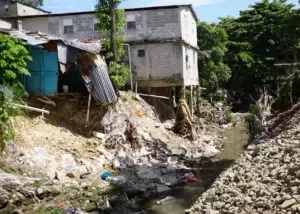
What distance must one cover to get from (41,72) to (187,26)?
416 inches

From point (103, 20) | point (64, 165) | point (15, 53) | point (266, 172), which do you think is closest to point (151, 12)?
point (103, 20)

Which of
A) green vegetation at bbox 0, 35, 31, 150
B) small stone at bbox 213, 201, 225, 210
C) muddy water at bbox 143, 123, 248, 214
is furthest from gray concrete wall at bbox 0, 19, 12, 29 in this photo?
small stone at bbox 213, 201, 225, 210

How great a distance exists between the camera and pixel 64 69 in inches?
682

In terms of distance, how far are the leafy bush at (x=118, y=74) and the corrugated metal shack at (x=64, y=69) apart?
5.50 ft

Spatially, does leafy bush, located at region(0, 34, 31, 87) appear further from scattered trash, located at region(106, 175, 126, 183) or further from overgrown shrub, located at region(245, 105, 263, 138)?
overgrown shrub, located at region(245, 105, 263, 138)

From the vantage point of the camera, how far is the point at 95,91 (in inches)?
683

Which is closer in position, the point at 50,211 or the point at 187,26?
the point at 50,211

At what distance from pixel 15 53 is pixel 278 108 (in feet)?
44.6

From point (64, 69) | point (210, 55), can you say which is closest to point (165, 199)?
point (64, 69)

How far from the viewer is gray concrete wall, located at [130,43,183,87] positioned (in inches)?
913

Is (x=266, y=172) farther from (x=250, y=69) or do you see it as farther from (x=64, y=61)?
(x=250, y=69)

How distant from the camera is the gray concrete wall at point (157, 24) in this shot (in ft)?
75.8

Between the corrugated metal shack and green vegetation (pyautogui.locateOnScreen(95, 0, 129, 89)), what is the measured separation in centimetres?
233

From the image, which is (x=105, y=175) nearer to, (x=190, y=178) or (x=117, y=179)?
(x=117, y=179)
